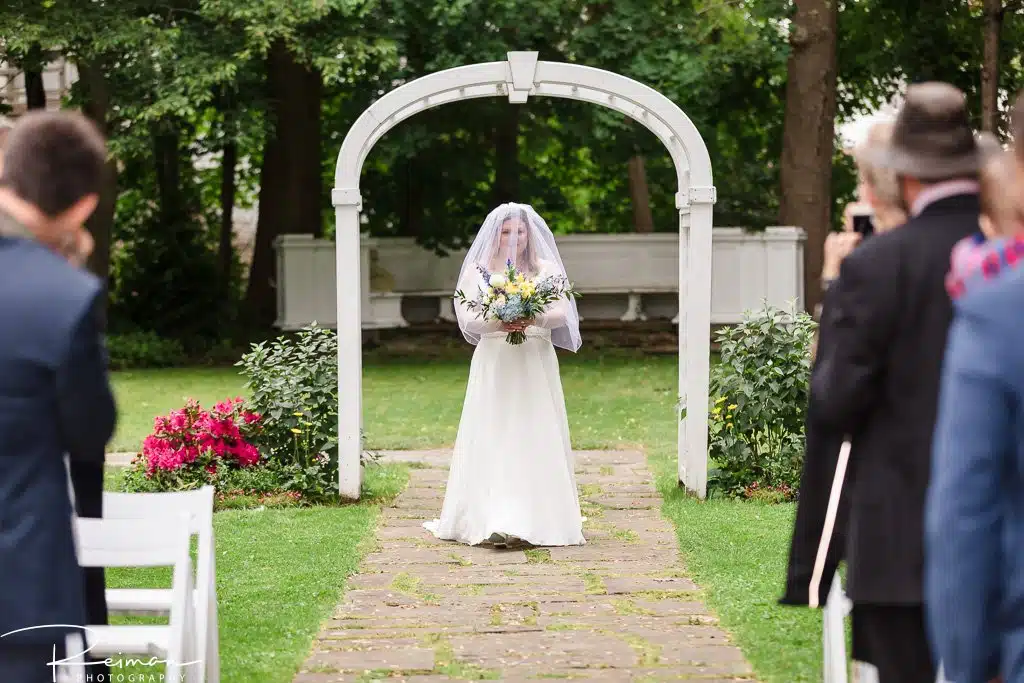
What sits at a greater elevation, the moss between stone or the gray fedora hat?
the gray fedora hat

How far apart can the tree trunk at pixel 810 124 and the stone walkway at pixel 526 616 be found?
1154 cm

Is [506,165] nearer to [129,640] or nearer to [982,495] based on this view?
[129,640]

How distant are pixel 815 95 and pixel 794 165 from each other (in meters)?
1.14

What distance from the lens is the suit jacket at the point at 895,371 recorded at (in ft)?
12.7

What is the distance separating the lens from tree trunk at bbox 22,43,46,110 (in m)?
19.7

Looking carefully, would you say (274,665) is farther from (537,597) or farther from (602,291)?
(602,291)

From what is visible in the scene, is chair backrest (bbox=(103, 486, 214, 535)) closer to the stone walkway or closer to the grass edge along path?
the stone walkway

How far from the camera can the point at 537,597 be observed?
7562mm

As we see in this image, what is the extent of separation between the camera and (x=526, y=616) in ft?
23.4

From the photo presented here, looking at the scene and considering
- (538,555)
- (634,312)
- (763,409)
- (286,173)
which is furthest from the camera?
(634,312)

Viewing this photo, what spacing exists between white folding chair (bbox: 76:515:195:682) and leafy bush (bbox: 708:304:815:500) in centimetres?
629

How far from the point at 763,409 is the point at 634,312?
13.8 meters

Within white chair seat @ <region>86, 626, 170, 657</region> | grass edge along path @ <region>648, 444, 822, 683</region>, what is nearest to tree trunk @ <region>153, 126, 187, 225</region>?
grass edge along path @ <region>648, 444, 822, 683</region>

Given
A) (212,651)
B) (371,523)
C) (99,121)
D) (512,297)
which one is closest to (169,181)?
(99,121)
